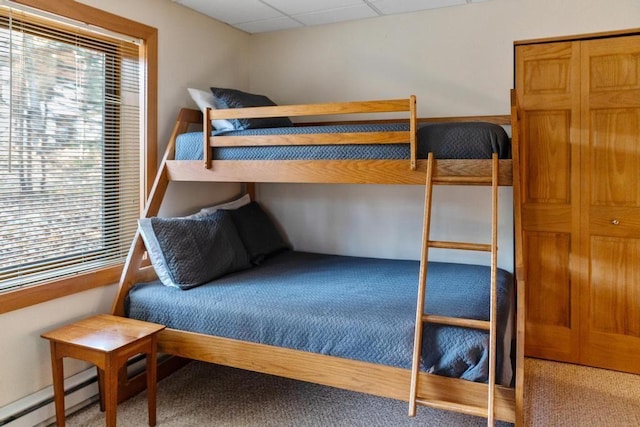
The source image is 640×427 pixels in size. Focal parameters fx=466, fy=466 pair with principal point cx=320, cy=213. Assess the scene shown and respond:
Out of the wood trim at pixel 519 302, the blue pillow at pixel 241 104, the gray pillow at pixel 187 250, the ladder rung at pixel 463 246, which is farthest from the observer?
the blue pillow at pixel 241 104

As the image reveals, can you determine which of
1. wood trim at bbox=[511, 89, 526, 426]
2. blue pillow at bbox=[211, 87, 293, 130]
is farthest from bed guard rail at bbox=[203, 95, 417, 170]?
wood trim at bbox=[511, 89, 526, 426]

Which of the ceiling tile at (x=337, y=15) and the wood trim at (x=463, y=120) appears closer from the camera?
the wood trim at (x=463, y=120)

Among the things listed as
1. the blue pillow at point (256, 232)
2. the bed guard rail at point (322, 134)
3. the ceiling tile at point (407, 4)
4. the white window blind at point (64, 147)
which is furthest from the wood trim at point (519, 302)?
the white window blind at point (64, 147)

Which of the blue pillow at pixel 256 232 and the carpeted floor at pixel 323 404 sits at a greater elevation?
the blue pillow at pixel 256 232

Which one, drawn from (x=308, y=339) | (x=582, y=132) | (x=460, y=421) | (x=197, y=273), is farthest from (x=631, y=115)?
(x=197, y=273)

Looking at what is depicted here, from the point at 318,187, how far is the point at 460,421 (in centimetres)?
197

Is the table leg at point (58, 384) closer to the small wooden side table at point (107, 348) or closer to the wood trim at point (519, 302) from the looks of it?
the small wooden side table at point (107, 348)

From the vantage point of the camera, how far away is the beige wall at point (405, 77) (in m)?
3.04

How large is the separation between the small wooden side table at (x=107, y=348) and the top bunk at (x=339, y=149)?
94 cm

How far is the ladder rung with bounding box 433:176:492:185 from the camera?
2.12 meters

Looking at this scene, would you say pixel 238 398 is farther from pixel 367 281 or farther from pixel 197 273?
pixel 367 281

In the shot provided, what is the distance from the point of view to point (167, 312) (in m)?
2.47

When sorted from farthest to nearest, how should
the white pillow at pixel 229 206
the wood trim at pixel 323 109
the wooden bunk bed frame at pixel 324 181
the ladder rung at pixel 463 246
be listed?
the white pillow at pixel 229 206 → the wood trim at pixel 323 109 → the ladder rung at pixel 463 246 → the wooden bunk bed frame at pixel 324 181

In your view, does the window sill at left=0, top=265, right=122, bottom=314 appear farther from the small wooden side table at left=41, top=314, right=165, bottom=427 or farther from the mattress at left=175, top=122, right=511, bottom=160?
the mattress at left=175, top=122, right=511, bottom=160
